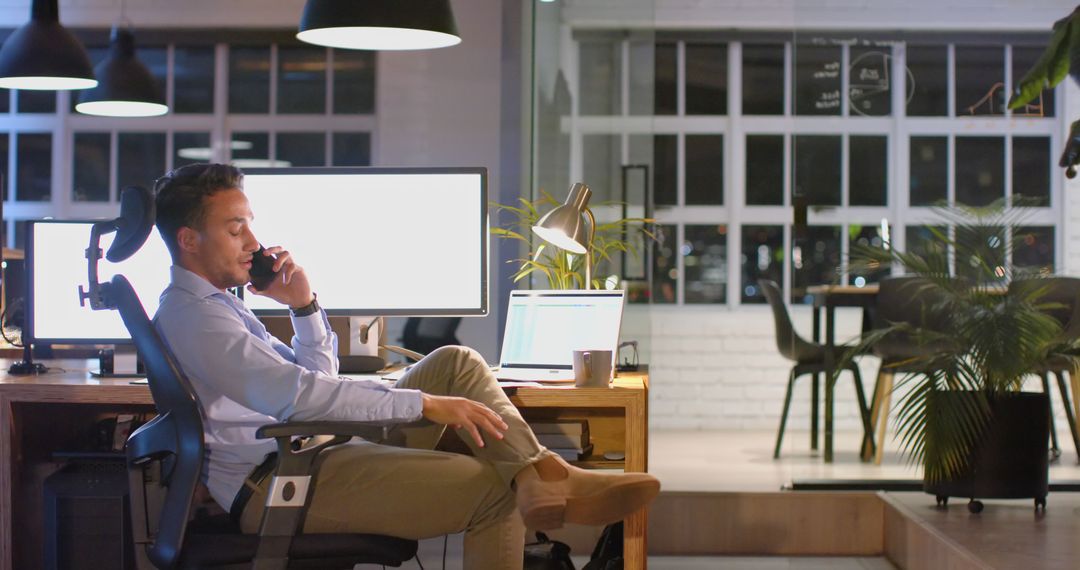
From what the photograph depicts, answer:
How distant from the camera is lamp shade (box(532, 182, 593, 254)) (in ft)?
9.64

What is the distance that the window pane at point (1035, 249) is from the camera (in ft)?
14.7

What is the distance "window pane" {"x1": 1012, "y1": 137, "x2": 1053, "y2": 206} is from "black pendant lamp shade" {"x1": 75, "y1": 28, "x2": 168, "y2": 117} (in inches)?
136

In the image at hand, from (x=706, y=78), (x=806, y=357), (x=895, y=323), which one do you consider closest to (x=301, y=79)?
(x=706, y=78)

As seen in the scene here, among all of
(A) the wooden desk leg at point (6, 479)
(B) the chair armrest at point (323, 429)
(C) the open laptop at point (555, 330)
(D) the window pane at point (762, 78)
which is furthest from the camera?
(D) the window pane at point (762, 78)

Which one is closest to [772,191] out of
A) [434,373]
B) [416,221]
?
[416,221]

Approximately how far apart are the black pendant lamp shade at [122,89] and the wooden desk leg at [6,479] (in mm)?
2824

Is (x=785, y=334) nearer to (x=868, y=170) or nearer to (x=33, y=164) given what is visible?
(x=868, y=170)

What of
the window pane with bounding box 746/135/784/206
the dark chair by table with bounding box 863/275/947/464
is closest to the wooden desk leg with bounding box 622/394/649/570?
the dark chair by table with bounding box 863/275/947/464

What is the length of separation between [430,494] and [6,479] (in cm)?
107

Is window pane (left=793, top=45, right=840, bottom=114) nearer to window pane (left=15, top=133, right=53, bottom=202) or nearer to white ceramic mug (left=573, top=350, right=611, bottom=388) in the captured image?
white ceramic mug (left=573, top=350, right=611, bottom=388)

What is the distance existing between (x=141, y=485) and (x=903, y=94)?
3431 millimetres

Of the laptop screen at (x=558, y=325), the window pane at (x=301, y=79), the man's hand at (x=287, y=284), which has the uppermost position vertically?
the window pane at (x=301, y=79)

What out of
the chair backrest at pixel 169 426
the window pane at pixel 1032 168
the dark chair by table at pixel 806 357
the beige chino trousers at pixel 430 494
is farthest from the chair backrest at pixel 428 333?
the chair backrest at pixel 169 426

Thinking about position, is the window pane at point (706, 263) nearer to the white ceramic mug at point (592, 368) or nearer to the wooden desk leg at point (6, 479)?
the white ceramic mug at point (592, 368)
